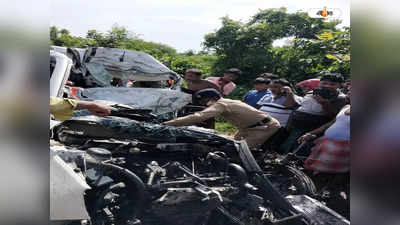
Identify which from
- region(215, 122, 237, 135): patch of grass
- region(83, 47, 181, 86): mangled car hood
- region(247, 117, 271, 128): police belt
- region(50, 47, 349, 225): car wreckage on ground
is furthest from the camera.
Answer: region(215, 122, 237, 135): patch of grass

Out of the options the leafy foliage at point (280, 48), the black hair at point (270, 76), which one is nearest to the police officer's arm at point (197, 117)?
the leafy foliage at point (280, 48)

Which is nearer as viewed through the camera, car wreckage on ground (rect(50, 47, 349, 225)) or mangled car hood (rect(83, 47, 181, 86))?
car wreckage on ground (rect(50, 47, 349, 225))

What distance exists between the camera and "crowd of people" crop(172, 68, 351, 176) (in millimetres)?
2570

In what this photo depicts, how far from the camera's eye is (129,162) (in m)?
2.70

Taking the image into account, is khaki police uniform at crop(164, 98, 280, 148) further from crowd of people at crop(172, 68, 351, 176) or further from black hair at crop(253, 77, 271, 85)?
black hair at crop(253, 77, 271, 85)

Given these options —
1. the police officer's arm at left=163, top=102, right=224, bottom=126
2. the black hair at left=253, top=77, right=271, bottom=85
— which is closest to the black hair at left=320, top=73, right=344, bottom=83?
the black hair at left=253, top=77, right=271, bottom=85

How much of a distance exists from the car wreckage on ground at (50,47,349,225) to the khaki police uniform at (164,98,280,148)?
0.12 metres

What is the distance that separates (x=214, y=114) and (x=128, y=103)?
2.14ft

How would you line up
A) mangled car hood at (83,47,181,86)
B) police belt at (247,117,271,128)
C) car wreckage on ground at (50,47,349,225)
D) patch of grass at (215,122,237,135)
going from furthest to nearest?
patch of grass at (215,122,237,135), police belt at (247,117,271,128), mangled car hood at (83,47,181,86), car wreckage on ground at (50,47,349,225)

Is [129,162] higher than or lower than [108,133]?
lower

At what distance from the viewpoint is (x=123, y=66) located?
273 centimetres
